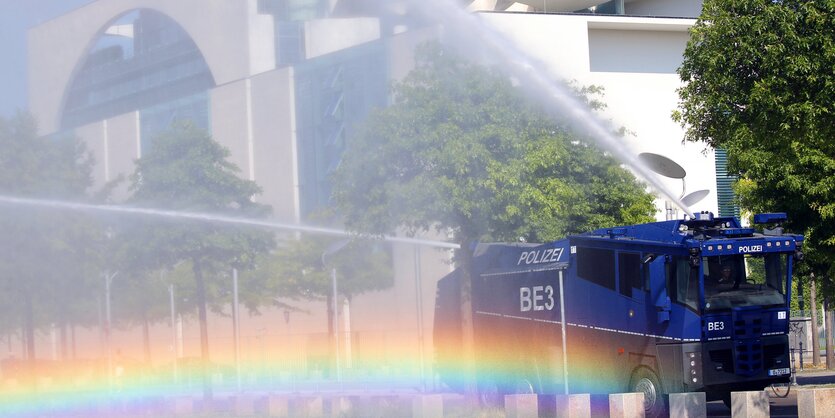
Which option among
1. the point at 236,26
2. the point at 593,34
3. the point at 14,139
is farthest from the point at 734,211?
the point at 14,139

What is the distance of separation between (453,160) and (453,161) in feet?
0.13

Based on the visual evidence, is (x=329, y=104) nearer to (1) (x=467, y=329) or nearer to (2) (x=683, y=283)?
(1) (x=467, y=329)

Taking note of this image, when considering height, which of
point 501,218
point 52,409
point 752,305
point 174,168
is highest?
point 174,168

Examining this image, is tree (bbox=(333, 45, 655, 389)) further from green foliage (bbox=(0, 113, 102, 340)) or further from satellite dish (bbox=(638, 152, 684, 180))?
green foliage (bbox=(0, 113, 102, 340))

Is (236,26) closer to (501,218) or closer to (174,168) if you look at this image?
(174,168)

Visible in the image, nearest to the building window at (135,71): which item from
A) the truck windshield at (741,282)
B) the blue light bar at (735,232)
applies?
the blue light bar at (735,232)

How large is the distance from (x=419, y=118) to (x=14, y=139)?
1892 centimetres

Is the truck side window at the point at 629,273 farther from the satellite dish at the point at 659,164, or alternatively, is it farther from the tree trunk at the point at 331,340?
the tree trunk at the point at 331,340

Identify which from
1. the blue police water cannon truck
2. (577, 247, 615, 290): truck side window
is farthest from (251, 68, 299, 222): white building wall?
(577, 247, 615, 290): truck side window

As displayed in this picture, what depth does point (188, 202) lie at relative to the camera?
135 ft

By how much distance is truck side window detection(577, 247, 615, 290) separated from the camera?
23.2 m

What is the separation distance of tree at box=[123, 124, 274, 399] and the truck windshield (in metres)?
23.9

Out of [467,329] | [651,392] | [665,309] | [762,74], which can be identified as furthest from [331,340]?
[762,74]

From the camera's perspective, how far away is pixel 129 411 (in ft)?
107
